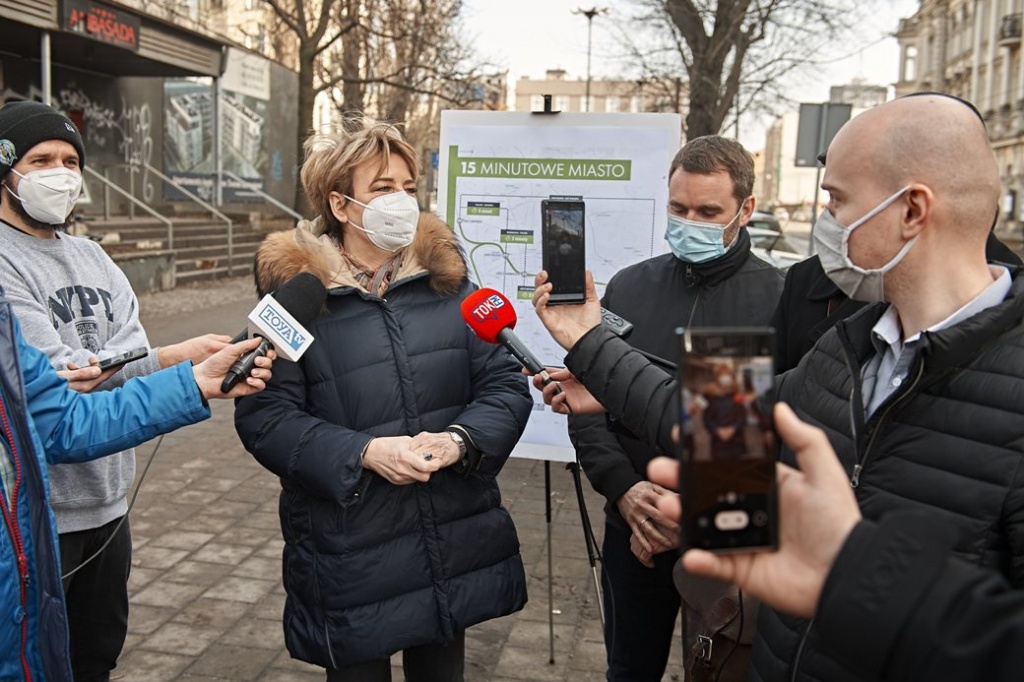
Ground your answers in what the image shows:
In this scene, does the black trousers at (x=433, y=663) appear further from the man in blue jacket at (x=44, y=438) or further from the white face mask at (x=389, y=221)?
the white face mask at (x=389, y=221)

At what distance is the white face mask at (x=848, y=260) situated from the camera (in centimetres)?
169

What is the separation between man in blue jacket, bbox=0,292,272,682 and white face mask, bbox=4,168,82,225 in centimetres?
79

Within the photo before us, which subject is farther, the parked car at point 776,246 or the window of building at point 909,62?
the window of building at point 909,62

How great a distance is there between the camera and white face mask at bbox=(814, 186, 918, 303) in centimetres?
169

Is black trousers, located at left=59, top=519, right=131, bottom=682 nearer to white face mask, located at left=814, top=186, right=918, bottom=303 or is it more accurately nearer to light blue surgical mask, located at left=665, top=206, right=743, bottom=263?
light blue surgical mask, located at left=665, top=206, right=743, bottom=263

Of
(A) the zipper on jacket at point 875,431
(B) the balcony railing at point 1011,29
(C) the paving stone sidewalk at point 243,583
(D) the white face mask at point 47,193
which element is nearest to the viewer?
(A) the zipper on jacket at point 875,431

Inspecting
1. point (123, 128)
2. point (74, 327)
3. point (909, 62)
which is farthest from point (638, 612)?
point (909, 62)

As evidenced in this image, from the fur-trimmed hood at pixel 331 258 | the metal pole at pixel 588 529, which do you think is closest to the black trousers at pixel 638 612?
the metal pole at pixel 588 529

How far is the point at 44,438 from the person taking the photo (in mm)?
2209

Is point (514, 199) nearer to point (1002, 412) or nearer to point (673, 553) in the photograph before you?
point (673, 553)

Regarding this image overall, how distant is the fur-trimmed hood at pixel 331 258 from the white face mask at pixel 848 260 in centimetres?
120

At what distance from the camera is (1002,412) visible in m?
1.51

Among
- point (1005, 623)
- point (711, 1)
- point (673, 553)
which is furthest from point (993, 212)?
point (711, 1)

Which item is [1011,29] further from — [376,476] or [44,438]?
[44,438]
